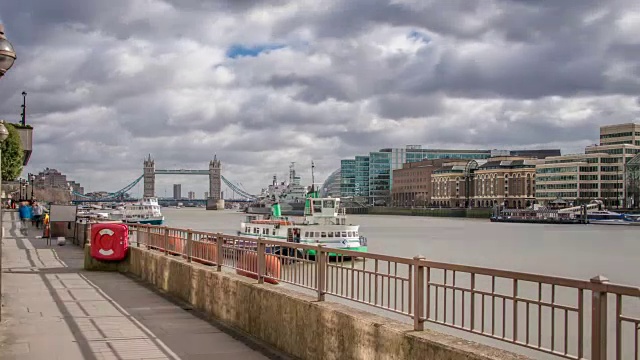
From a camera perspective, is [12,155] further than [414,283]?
Yes

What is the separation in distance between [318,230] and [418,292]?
46206 mm

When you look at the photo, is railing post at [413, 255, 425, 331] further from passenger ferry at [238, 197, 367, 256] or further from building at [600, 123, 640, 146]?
building at [600, 123, 640, 146]

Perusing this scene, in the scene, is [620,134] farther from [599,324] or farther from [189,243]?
[599,324]

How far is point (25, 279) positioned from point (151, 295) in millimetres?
4536

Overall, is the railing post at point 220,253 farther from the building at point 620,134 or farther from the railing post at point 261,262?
the building at point 620,134

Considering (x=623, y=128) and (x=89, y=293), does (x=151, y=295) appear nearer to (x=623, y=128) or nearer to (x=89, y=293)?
(x=89, y=293)

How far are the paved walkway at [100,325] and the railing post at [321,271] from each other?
133cm

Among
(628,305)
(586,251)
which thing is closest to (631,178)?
(586,251)

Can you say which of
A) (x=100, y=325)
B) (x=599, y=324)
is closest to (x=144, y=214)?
(x=100, y=325)

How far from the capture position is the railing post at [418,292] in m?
7.45

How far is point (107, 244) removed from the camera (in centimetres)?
2102

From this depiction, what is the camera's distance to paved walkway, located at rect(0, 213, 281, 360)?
10.1 meters

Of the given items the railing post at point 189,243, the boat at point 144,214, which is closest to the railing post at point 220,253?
the railing post at point 189,243

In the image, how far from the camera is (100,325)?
39.2 ft
